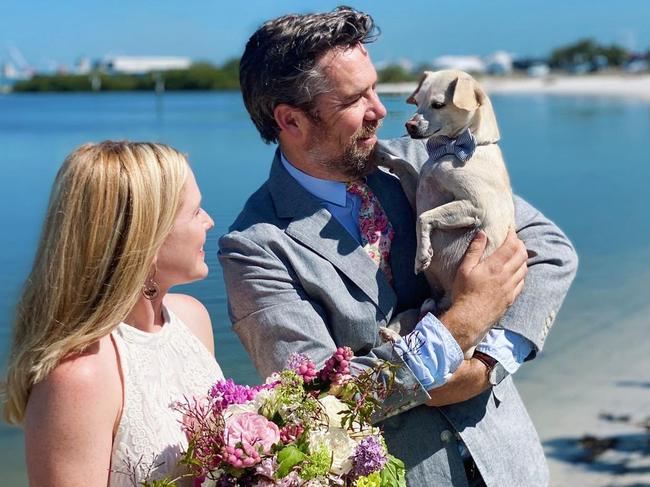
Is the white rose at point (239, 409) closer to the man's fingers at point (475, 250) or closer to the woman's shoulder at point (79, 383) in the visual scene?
the woman's shoulder at point (79, 383)

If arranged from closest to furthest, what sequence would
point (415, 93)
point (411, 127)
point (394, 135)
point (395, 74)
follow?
point (411, 127) → point (415, 93) → point (394, 135) → point (395, 74)

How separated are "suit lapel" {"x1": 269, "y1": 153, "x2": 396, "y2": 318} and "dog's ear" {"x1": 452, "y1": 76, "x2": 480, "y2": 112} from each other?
662 mm

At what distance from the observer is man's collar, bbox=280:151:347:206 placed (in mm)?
3656

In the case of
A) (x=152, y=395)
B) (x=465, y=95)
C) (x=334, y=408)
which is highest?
(x=465, y=95)

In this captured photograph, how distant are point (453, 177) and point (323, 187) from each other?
0.50 m

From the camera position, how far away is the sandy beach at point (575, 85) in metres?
86.4

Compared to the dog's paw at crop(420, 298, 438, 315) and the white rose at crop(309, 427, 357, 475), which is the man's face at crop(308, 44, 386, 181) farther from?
the white rose at crop(309, 427, 357, 475)

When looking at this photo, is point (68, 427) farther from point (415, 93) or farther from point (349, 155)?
point (415, 93)

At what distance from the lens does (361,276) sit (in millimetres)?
3459

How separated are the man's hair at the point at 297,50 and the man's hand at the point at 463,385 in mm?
1106

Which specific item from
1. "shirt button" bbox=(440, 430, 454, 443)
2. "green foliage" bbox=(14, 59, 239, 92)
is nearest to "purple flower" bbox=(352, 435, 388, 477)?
"shirt button" bbox=(440, 430, 454, 443)

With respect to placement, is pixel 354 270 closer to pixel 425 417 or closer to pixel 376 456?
pixel 425 417

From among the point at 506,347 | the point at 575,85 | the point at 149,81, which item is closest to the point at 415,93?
the point at 506,347

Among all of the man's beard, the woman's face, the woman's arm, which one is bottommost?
the woman's arm
